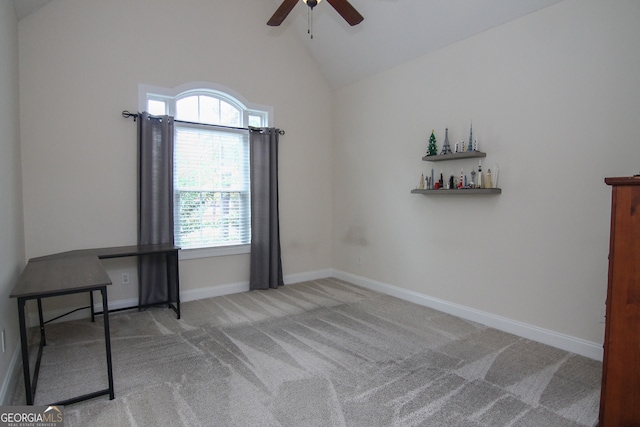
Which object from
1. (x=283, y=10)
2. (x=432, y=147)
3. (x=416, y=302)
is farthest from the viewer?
(x=416, y=302)

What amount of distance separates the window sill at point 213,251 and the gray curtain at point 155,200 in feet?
0.91

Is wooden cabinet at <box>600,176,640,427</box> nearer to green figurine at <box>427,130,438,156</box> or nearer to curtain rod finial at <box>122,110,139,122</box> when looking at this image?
green figurine at <box>427,130,438,156</box>

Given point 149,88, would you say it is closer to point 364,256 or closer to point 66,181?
point 66,181

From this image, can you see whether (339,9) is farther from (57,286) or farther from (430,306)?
(430,306)

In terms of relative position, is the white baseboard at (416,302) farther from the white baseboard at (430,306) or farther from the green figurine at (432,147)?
the green figurine at (432,147)

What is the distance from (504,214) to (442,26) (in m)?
2.05

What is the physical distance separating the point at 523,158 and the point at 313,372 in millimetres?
2629

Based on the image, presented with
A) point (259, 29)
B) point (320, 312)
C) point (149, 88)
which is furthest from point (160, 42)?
point (320, 312)

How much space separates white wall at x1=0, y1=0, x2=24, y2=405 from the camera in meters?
2.23

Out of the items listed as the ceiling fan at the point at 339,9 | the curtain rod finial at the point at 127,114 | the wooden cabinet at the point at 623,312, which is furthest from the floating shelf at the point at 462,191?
the curtain rod finial at the point at 127,114

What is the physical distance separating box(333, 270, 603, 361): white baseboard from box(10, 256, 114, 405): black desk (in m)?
3.20

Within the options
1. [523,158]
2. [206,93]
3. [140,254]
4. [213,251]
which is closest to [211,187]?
[213,251]

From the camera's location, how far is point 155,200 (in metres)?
3.84

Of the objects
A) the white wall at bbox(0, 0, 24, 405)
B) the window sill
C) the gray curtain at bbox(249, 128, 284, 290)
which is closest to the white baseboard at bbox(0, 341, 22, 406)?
the white wall at bbox(0, 0, 24, 405)
